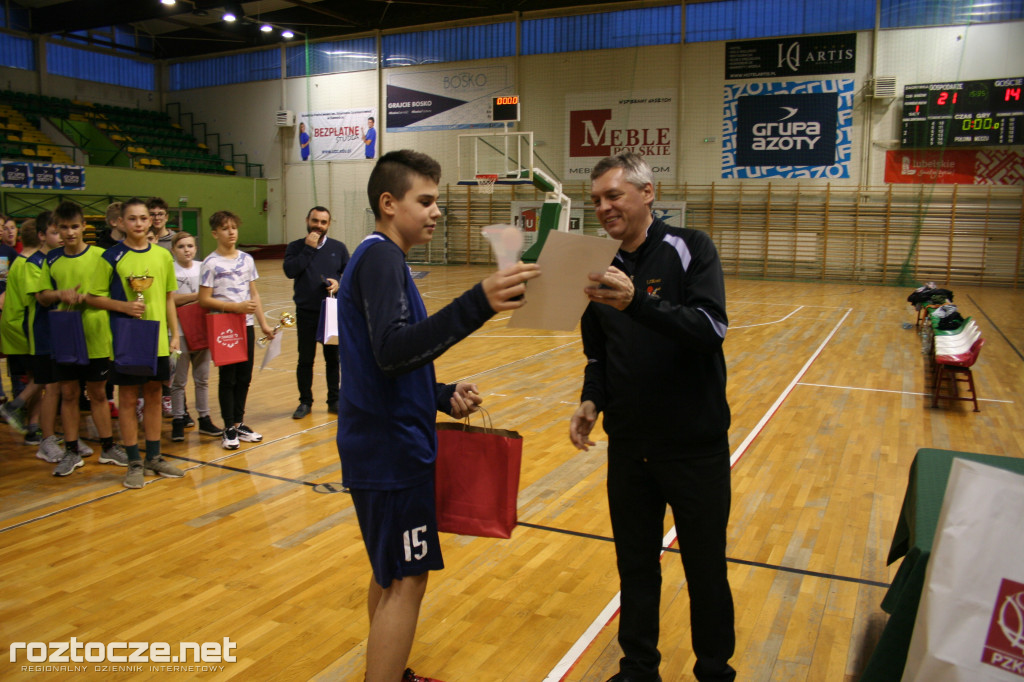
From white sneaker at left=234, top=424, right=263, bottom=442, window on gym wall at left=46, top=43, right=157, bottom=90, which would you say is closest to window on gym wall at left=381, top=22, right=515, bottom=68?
window on gym wall at left=46, top=43, right=157, bottom=90

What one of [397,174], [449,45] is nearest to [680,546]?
[397,174]

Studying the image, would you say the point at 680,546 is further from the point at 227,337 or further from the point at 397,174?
the point at 227,337

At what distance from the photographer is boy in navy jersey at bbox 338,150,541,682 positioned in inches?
72.2

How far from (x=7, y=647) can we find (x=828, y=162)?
64.8ft

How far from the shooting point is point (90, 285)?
4.38m

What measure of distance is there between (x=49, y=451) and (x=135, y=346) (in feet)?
4.33

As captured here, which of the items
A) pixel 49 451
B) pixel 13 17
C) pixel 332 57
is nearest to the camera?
pixel 49 451

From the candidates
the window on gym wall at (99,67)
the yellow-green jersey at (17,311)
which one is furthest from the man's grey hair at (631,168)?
the window on gym wall at (99,67)

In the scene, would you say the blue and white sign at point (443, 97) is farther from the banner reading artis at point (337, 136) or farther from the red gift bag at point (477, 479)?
the red gift bag at point (477, 479)

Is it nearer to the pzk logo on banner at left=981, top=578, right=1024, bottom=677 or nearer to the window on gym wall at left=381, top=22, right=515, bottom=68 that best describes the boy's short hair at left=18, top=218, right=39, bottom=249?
the pzk logo on banner at left=981, top=578, right=1024, bottom=677

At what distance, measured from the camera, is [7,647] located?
8.77ft

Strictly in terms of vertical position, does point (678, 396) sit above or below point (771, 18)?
below

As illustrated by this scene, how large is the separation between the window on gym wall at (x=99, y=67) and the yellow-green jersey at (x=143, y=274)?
80.1ft

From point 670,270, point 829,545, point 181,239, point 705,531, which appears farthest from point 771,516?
point 181,239
